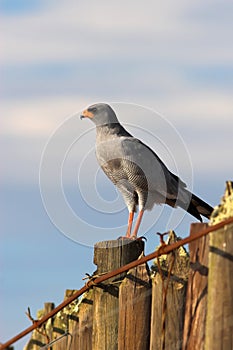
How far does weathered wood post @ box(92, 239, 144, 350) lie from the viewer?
20.4ft

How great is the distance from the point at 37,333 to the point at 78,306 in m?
0.41

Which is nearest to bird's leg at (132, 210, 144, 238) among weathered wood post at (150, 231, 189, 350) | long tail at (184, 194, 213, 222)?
long tail at (184, 194, 213, 222)

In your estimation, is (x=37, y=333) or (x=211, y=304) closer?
(x=211, y=304)

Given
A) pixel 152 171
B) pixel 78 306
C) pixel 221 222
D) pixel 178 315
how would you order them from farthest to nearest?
pixel 152 171
pixel 78 306
pixel 178 315
pixel 221 222

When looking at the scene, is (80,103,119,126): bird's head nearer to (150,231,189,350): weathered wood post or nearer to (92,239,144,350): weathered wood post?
(92,239,144,350): weathered wood post

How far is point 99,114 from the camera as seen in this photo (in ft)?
38.2

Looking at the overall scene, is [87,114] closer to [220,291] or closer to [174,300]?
[174,300]

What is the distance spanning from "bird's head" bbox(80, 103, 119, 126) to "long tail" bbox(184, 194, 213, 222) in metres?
1.64

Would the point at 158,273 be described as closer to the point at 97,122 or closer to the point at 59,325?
the point at 59,325

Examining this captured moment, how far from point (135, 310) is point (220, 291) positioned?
1.31 meters

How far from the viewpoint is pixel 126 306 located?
5879 mm

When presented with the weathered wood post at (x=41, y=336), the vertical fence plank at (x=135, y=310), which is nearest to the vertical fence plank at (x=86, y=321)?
the weathered wood post at (x=41, y=336)

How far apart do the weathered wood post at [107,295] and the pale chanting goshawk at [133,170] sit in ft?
15.0

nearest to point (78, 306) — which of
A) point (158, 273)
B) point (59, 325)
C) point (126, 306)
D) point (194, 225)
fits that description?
point (59, 325)
